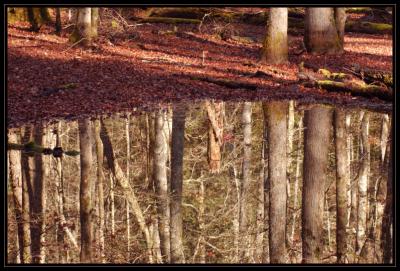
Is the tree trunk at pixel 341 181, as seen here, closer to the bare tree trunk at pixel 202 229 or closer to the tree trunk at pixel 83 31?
the bare tree trunk at pixel 202 229

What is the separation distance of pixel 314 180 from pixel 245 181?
1292 millimetres

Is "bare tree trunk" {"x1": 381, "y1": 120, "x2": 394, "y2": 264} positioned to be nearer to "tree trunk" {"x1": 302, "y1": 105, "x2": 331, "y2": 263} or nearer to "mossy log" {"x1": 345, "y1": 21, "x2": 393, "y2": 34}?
"tree trunk" {"x1": 302, "y1": 105, "x2": 331, "y2": 263}

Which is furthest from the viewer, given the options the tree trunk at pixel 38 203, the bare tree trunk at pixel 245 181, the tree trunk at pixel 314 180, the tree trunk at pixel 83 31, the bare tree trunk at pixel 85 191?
the tree trunk at pixel 83 31

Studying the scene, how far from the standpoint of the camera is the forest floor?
44.6 feet

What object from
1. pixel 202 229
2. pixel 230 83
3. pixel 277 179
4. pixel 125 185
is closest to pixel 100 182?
pixel 125 185

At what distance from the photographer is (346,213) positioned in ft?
30.5

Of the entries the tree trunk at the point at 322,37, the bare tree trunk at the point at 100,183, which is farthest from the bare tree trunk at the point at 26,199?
the tree trunk at the point at 322,37

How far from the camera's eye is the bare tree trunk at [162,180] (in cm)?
784

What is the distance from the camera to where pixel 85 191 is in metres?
9.34

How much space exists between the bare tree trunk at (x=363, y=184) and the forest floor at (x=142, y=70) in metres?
1.56

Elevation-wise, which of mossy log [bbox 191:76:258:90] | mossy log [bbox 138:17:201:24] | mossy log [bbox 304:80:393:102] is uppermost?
mossy log [bbox 138:17:201:24]

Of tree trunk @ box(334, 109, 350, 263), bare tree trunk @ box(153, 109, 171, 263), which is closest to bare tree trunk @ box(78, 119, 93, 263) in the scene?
bare tree trunk @ box(153, 109, 171, 263)

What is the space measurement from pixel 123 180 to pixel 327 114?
5.28 meters

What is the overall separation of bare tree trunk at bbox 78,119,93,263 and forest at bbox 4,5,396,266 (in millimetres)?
29
